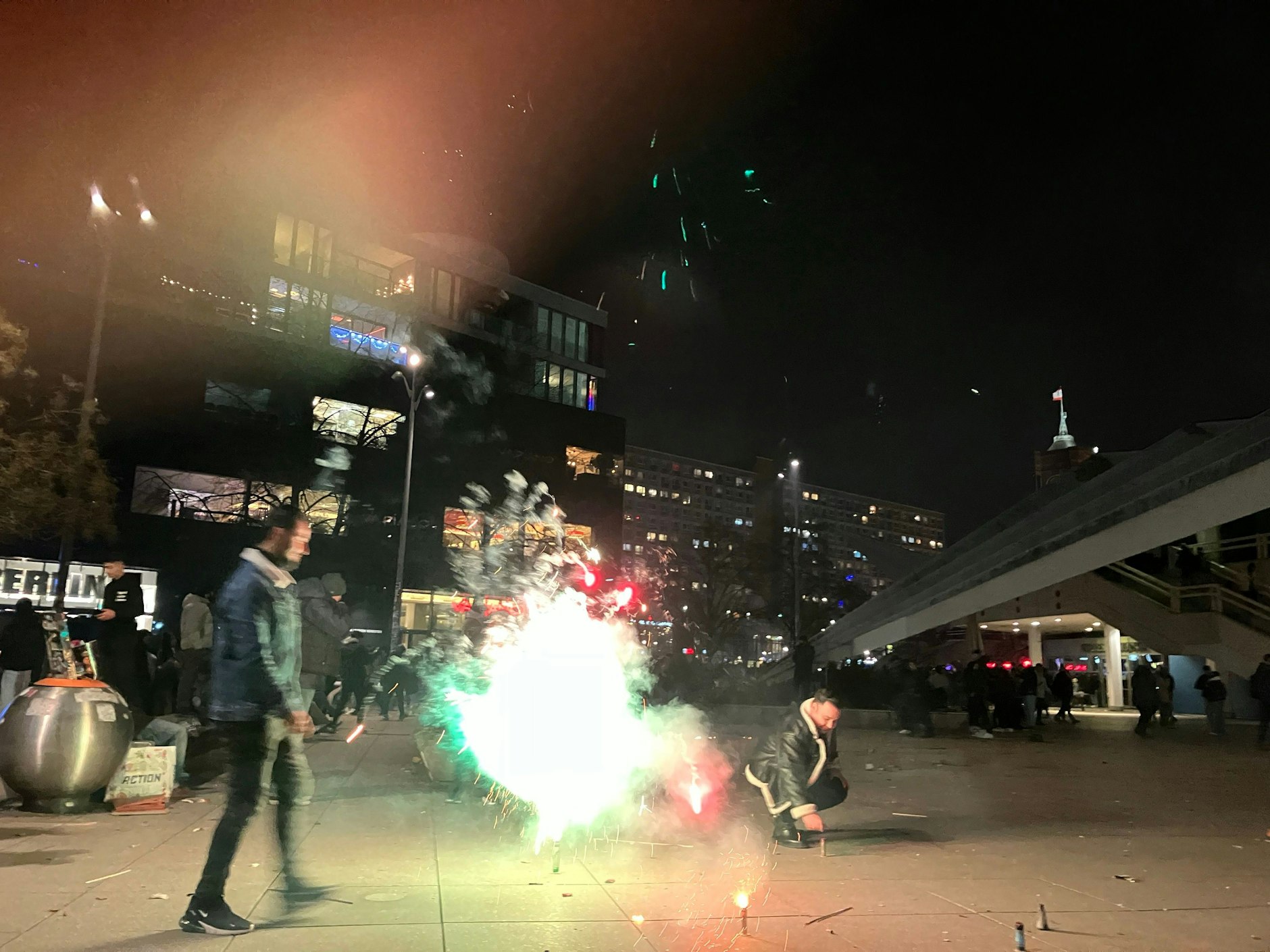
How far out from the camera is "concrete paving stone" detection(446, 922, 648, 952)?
13.9 ft

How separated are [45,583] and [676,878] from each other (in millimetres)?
29193

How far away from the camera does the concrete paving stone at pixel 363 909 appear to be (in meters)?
4.55

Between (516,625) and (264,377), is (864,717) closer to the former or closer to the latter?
(516,625)

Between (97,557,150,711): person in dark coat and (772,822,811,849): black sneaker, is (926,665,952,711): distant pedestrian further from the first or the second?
(97,557,150,711): person in dark coat

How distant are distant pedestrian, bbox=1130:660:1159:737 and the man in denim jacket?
1867cm

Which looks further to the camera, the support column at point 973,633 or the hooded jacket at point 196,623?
the support column at point 973,633

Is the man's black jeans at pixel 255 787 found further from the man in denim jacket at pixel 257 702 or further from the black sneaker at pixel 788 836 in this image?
the black sneaker at pixel 788 836

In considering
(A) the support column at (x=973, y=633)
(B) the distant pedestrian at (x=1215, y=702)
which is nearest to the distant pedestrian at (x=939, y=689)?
(B) the distant pedestrian at (x=1215, y=702)

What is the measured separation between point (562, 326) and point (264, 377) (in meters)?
24.6

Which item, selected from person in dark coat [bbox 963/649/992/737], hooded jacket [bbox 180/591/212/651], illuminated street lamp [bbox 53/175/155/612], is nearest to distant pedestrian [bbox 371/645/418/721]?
hooded jacket [bbox 180/591/212/651]

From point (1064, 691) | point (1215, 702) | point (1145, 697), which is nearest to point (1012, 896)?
point (1145, 697)

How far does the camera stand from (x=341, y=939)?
4242 mm

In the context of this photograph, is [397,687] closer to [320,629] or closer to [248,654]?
[320,629]

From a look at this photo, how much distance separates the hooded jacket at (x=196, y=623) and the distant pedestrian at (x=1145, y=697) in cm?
1772
